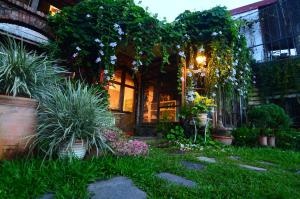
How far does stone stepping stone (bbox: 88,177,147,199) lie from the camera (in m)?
1.73

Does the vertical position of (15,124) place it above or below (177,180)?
above

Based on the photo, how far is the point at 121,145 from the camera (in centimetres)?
294

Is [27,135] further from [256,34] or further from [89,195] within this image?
[256,34]

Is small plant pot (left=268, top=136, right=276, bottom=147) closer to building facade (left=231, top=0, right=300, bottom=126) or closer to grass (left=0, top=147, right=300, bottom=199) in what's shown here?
building facade (left=231, top=0, right=300, bottom=126)

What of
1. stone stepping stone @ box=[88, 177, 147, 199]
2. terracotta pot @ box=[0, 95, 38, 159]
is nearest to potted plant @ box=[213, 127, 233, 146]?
stone stepping stone @ box=[88, 177, 147, 199]

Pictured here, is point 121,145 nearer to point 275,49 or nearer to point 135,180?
point 135,180

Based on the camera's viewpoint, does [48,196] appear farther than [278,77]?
No

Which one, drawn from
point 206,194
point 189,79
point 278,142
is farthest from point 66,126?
point 278,142

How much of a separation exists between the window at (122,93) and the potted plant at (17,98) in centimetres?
411

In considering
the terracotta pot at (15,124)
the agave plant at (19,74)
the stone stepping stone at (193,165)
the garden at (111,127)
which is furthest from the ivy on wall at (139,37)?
the stone stepping stone at (193,165)

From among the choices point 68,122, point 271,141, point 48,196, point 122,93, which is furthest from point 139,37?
point 271,141

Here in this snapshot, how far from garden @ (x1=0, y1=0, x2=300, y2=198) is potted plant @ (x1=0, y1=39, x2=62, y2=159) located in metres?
0.01

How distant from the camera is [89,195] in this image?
1688 millimetres

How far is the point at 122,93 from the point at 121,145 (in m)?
4.34
